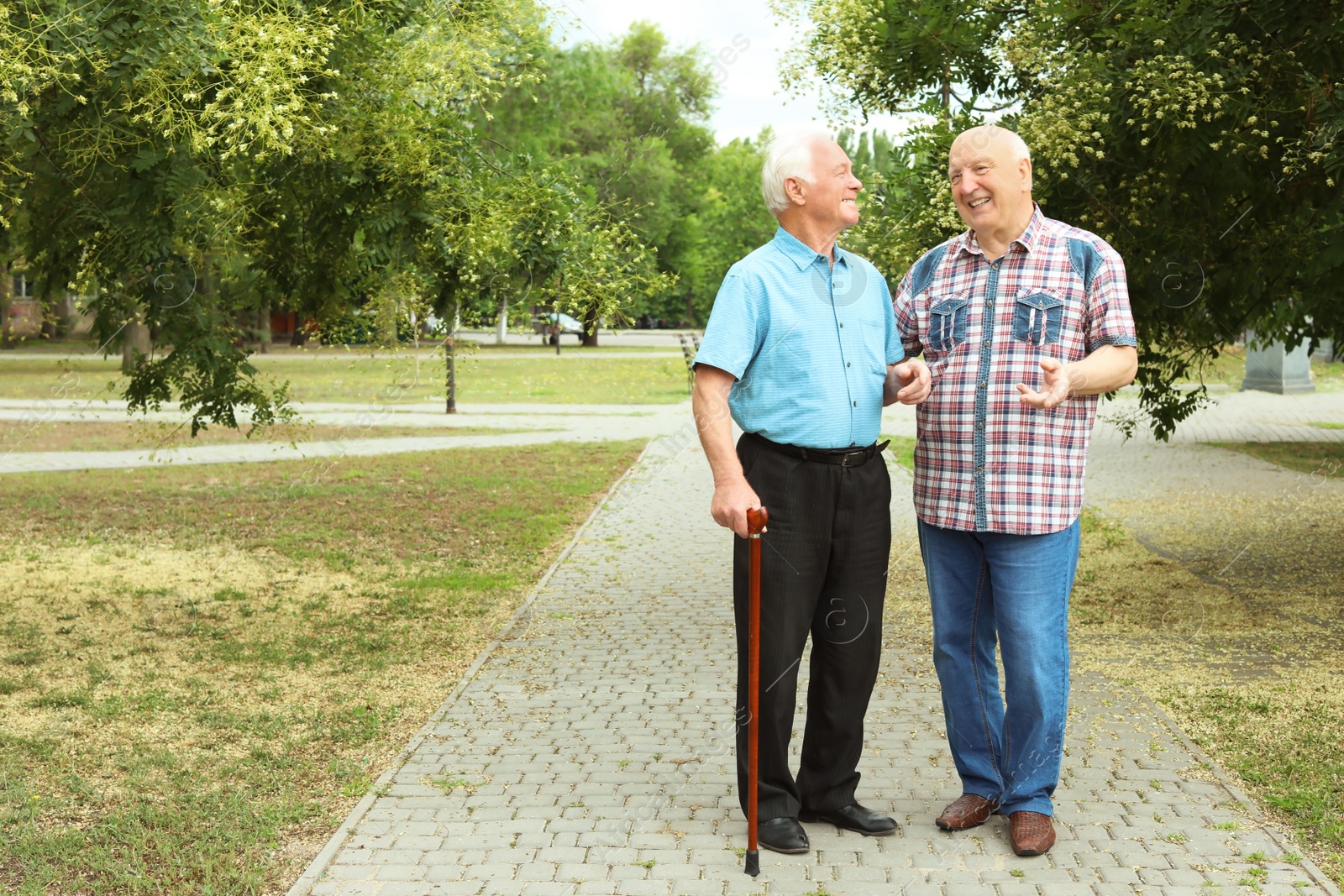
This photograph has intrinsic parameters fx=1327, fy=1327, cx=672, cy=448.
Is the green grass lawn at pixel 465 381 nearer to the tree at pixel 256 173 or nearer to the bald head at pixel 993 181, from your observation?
the tree at pixel 256 173

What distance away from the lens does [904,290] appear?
446 cm

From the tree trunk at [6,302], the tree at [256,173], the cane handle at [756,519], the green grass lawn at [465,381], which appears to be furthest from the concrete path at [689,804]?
the green grass lawn at [465,381]

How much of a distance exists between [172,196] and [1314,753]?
563cm

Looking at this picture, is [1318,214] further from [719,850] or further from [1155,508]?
[1155,508]

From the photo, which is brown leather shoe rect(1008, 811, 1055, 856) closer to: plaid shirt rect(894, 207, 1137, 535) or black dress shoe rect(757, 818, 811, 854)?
black dress shoe rect(757, 818, 811, 854)

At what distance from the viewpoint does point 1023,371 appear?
13.4ft

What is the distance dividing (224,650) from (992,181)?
5.02 metres

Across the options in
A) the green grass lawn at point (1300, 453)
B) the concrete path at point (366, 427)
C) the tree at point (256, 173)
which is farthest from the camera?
the concrete path at point (366, 427)

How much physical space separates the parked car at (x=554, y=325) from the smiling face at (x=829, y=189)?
13.9 ft

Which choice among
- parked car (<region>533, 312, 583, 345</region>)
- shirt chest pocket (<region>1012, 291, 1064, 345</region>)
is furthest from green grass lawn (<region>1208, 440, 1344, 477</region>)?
shirt chest pocket (<region>1012, 291, 1064, 345</region>)

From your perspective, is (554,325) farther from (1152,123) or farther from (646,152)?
(1152,123)

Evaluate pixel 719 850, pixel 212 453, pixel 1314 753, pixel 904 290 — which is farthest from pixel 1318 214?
pixel 212 453

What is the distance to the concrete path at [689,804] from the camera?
396 cm

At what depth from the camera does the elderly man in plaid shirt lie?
407 centimetres
